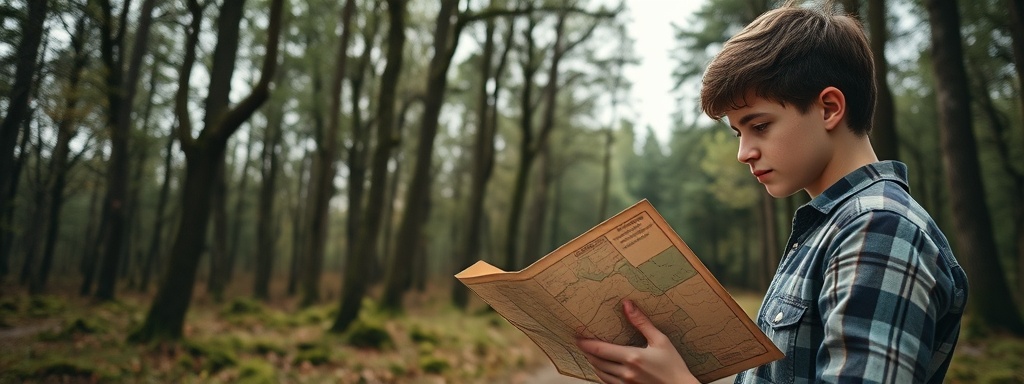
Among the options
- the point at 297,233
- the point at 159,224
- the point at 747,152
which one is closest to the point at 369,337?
the point at 159,224

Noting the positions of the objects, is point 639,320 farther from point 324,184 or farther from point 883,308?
point 324,184

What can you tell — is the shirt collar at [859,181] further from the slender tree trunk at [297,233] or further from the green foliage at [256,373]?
the slender tree trunk at [297,233]

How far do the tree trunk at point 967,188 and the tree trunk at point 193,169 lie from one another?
861 cm

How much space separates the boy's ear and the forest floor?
511 cm

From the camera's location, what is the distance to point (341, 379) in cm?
706

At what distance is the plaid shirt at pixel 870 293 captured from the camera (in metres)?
1.04

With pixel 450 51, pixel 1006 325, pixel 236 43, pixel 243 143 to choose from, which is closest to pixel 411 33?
pixel 243 143

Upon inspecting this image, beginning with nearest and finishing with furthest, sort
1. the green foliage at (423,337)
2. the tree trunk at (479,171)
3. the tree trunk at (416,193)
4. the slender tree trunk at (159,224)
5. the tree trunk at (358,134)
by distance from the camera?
the slender tree trunk at (159,224) < the green foliage at (423,337) < the tree trunk at (416,193) < the tree trunk at (479,171) < the tree trunk at (358,134)

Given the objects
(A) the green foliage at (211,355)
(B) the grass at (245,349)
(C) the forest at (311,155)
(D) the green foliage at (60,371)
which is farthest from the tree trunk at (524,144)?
(D) the green foliage at (60,371)

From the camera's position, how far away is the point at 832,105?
52.2 inches

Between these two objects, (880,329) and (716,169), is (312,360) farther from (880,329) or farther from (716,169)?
(716,169)

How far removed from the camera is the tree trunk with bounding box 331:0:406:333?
9766mm

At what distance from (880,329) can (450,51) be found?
9.73m

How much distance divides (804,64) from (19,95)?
14.7ft
